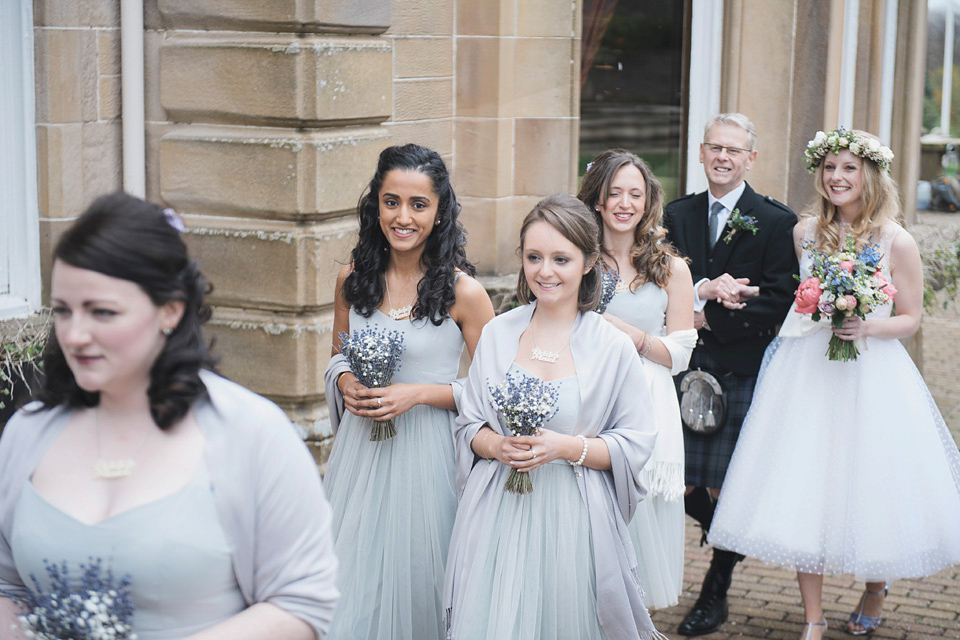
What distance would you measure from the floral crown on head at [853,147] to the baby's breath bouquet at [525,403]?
2167 mm

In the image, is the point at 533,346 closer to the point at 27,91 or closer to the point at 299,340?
the point at 299,340

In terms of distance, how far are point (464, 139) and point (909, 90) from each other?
5681 mm


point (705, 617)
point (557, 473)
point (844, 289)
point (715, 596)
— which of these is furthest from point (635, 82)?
point (557, 473)

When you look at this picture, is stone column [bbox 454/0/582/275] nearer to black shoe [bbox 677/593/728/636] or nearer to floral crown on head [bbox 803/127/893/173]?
floral crown on head [bbox 803/127/893/173]

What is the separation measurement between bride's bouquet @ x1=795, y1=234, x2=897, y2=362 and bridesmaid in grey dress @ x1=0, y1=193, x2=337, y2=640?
10.4 feet

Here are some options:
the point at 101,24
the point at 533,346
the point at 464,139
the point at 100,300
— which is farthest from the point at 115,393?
the point at 464,139

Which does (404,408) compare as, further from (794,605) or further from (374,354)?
(794,605)

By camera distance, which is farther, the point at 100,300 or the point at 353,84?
the point at 353,84

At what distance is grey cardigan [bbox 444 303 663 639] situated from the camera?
367cm

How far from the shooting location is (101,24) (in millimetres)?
5352

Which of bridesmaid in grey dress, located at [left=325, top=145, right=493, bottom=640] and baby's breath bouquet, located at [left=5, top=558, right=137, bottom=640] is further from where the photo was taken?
bridesmaid in grey dress, located at [left=325, top=145, right=493, bottom=640]

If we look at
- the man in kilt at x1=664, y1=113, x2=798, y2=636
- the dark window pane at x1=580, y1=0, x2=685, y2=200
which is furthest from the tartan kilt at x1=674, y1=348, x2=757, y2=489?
the dark window pane at x1=580, y1=0, x2=685, y2=200

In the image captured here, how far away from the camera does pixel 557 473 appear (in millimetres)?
3721

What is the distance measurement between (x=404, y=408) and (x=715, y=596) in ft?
7.06
